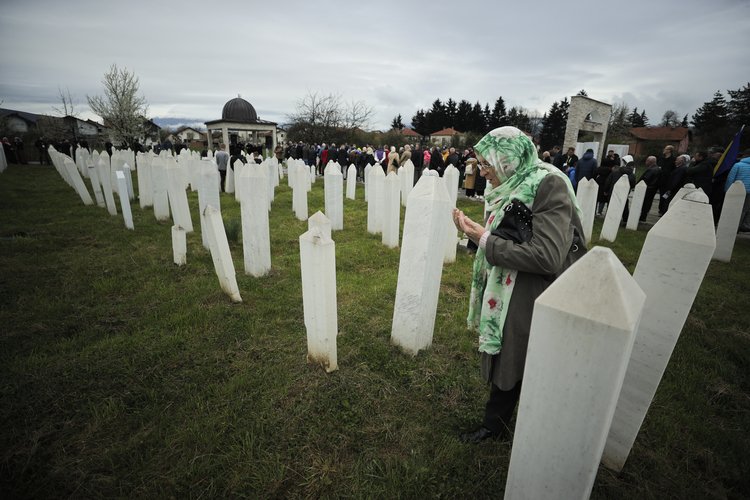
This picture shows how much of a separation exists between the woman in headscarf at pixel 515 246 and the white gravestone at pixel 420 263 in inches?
30.3

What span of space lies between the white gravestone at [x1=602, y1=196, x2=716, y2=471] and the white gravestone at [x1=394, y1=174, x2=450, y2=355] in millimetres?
1465

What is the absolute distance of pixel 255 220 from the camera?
15.8 feet

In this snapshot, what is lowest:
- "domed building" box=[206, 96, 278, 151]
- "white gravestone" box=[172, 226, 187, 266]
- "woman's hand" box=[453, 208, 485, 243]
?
"white gravestone" box=[172, 226, 187, 266]

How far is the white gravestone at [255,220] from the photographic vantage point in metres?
4.64

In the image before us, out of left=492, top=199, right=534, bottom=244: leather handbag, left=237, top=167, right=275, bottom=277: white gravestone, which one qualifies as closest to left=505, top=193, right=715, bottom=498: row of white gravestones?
left=492, top=199, right=534, bottom=244: leather handbag

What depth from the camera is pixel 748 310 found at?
4.35m

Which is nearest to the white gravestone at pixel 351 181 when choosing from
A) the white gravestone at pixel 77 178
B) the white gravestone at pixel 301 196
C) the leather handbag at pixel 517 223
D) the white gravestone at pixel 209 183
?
the white gravestone at pixel 301 196

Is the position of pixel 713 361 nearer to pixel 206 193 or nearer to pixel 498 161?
pixel 498 161

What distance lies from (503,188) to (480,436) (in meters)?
1.69

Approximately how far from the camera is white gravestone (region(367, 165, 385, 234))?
24.0 feet

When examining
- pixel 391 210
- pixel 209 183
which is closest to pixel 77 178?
pixel 209 183

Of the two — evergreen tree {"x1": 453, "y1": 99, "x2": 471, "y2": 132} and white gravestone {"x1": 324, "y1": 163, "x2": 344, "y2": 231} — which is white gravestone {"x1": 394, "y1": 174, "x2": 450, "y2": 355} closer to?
white gravestone {"x1": 324, "y1": 163, "x2": 344, "y2": 231}

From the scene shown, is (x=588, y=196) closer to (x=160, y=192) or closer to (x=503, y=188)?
(x=503, y=188)

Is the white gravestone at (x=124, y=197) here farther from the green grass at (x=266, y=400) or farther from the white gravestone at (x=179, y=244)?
the white gravestone at (x=179, y=244)
